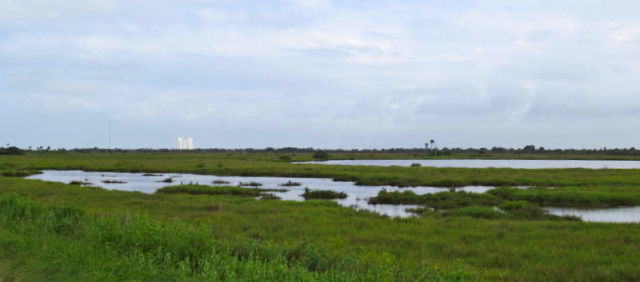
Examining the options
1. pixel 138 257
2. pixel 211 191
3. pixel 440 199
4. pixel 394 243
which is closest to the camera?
pixel 138 257

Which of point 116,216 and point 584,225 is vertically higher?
point 116,216

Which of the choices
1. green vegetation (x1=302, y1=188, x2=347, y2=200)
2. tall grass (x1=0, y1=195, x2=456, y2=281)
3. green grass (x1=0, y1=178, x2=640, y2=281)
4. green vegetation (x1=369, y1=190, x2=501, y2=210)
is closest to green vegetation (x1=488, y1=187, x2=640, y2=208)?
green vegetation (x1=369, y1=190, x2=501, y2=210)

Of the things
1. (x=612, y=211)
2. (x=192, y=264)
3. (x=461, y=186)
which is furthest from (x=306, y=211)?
(x=461, y=186)

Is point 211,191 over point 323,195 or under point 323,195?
over

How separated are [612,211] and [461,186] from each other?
13.7 m

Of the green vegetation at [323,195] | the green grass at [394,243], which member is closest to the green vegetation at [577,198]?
the green grass at [394,243]

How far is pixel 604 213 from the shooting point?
22.2 meters

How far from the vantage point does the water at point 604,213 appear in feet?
66.1

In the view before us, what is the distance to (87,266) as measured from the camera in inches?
303

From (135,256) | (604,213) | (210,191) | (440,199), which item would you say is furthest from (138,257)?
(210,191)

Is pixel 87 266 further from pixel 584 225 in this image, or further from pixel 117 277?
pixel 584 225

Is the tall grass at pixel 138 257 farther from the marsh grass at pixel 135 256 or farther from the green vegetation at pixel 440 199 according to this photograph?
the green vegetation at pixel 440 199

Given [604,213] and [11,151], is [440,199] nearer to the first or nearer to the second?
[604,213]

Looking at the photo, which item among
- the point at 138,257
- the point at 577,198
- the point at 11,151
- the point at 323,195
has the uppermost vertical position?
the point at 11,151
